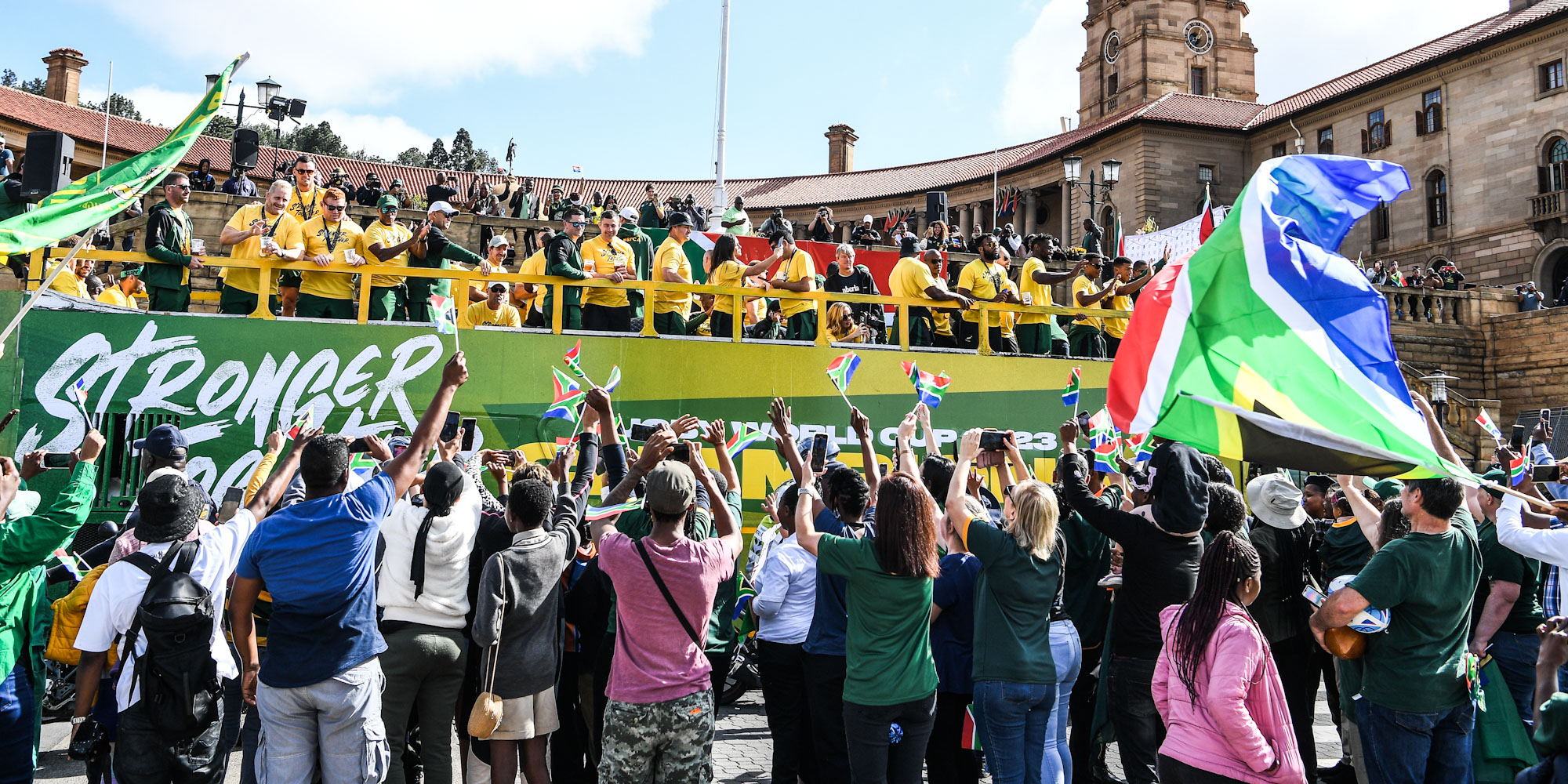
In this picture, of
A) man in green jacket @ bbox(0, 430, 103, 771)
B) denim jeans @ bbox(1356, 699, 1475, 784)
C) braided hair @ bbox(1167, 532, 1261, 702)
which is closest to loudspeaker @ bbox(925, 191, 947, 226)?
denim jeans @ bbox(1356, 699, 1475, 784)

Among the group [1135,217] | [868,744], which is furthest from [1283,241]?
[1135,217]

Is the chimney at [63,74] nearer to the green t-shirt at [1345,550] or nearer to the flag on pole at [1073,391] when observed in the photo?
the flag on pole at [1073,391]

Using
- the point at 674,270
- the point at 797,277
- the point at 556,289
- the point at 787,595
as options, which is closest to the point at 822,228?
the point at 797,277

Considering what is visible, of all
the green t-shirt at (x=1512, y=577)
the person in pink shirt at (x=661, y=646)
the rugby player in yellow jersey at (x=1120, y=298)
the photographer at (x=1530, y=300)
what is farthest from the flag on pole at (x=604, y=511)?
the photographer at (x=1530, y=300)

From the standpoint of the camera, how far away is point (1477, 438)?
22.5 metres

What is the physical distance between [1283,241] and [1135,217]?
47163 millimetres

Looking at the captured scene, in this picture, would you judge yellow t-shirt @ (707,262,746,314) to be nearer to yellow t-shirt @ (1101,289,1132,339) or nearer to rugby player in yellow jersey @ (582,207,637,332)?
rugby player in yellow jersey @ (582,207,637,332)

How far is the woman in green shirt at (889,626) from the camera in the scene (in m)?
4.42

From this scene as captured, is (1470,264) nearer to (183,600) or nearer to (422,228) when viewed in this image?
(422,228)

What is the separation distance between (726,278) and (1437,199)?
41035mm

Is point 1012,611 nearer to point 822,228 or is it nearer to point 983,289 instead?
point 983,289

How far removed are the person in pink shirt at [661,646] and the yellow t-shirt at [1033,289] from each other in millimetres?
8662

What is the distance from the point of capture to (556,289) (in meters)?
10.2

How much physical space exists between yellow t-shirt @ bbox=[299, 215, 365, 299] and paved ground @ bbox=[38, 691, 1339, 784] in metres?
4.22
